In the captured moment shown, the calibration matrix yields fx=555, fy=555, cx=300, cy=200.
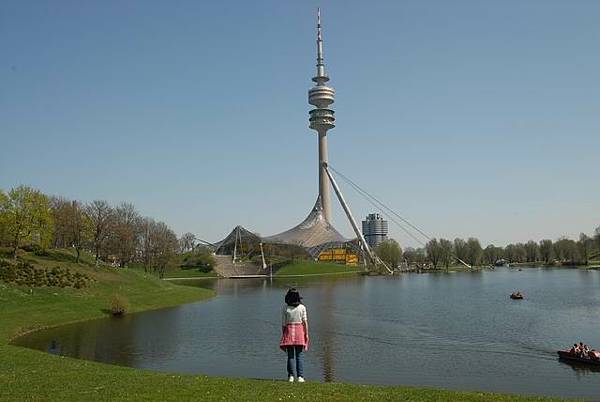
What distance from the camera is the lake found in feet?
61.6

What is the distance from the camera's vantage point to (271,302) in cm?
4850

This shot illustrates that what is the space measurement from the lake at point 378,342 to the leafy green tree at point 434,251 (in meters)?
78.7

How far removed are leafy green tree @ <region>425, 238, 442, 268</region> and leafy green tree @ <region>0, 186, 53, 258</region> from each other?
302ft

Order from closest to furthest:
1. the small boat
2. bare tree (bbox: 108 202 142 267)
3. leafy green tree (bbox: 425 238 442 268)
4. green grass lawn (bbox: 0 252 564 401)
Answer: green grass lawn (bbox: 0 252 564 401) → the small boat → bare tree (bbox: 108 202 142 267) → leafy green tree (bbox: 425 238 442 268)

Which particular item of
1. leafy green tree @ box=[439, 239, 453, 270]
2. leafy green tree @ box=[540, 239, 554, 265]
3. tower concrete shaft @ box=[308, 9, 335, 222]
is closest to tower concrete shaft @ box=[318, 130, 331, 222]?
tower concrete shaft @ box=[308, 9, 335, 222]

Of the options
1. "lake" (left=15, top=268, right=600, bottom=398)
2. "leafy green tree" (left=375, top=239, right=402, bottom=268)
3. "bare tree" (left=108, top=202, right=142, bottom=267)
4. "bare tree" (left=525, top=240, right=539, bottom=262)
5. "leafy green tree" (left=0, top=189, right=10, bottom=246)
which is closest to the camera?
"lake" (left=15, top=268, right=600, bottom=398)

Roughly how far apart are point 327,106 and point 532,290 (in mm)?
106088

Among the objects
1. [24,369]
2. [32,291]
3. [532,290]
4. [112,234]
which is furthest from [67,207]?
[532,290]

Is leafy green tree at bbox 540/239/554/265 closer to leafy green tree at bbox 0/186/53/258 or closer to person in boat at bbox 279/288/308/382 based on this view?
leafy green tree at bbox 0/186/53/258

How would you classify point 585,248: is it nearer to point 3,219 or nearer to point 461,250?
point 461,250

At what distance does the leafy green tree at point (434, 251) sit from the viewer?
123 m

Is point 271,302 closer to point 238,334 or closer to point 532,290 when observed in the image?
point 238,334

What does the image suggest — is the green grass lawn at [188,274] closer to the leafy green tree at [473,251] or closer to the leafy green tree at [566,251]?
the leafy green tree at [473,251]

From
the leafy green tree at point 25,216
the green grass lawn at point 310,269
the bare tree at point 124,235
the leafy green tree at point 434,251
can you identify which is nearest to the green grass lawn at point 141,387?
the leafy green tree at point 25,216
